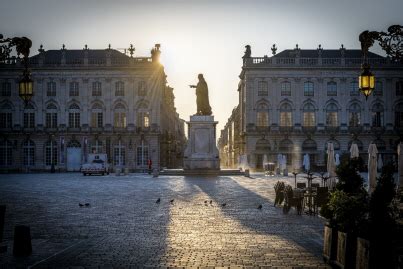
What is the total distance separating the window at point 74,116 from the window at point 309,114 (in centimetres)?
2818

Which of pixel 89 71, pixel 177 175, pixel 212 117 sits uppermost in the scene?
pixel 89 71

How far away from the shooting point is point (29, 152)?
67.2 metres

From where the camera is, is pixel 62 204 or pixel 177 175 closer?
pixel 62 204

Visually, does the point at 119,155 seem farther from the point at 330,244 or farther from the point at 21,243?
the point at 330,244

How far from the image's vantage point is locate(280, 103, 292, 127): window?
225 feet

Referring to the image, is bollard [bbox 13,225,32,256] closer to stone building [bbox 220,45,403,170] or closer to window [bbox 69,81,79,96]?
stone building [bbox 220,45,403,170]

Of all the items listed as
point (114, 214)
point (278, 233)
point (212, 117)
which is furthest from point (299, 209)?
point (212, 117)

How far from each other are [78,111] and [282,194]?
53742mm

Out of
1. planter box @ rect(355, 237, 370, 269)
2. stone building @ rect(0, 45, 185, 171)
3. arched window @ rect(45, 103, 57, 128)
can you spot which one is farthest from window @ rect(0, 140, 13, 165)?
planter box @ rect(355, 237, 370, 269)

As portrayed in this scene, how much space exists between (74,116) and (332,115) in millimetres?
32218

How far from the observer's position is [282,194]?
17.5m

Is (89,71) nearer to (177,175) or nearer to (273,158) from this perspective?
(273,158)

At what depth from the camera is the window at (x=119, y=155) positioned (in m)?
66.8

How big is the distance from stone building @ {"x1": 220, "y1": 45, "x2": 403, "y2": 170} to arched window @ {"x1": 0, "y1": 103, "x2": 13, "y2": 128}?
29212 millimetres
